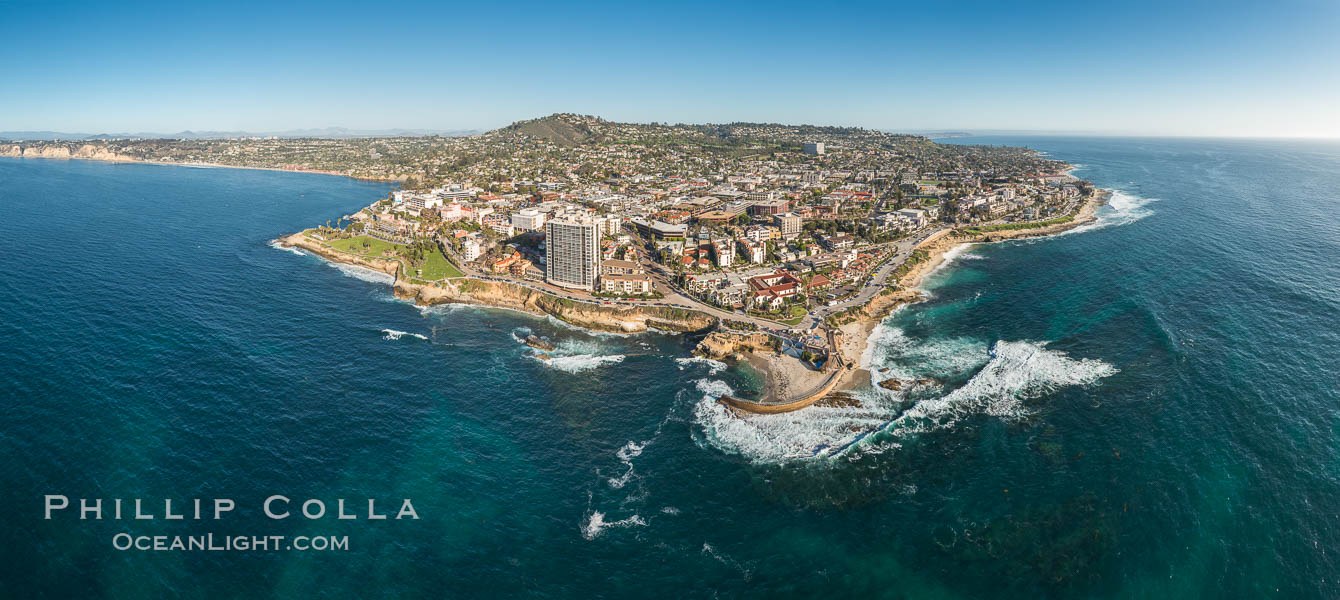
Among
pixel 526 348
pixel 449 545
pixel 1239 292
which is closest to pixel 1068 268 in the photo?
pixel 1239 292

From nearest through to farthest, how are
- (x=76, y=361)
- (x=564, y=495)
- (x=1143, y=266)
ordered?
1. (x=564, y=495)
2. (x=76, y=361)
3. (x=1143, y=266)

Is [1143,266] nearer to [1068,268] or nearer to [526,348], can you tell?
[1068,268]

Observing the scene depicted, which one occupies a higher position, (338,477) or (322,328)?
(322,328)

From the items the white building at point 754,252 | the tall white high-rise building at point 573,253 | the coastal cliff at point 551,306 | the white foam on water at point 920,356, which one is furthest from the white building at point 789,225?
the coastal cliff at point 551,306

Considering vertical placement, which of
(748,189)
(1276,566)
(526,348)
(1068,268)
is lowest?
(1276,566)

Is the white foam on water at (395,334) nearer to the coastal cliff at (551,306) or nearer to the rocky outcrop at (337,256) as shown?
the coastal cliff at (551,306)

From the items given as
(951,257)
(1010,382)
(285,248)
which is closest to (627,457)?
(1010,382)
